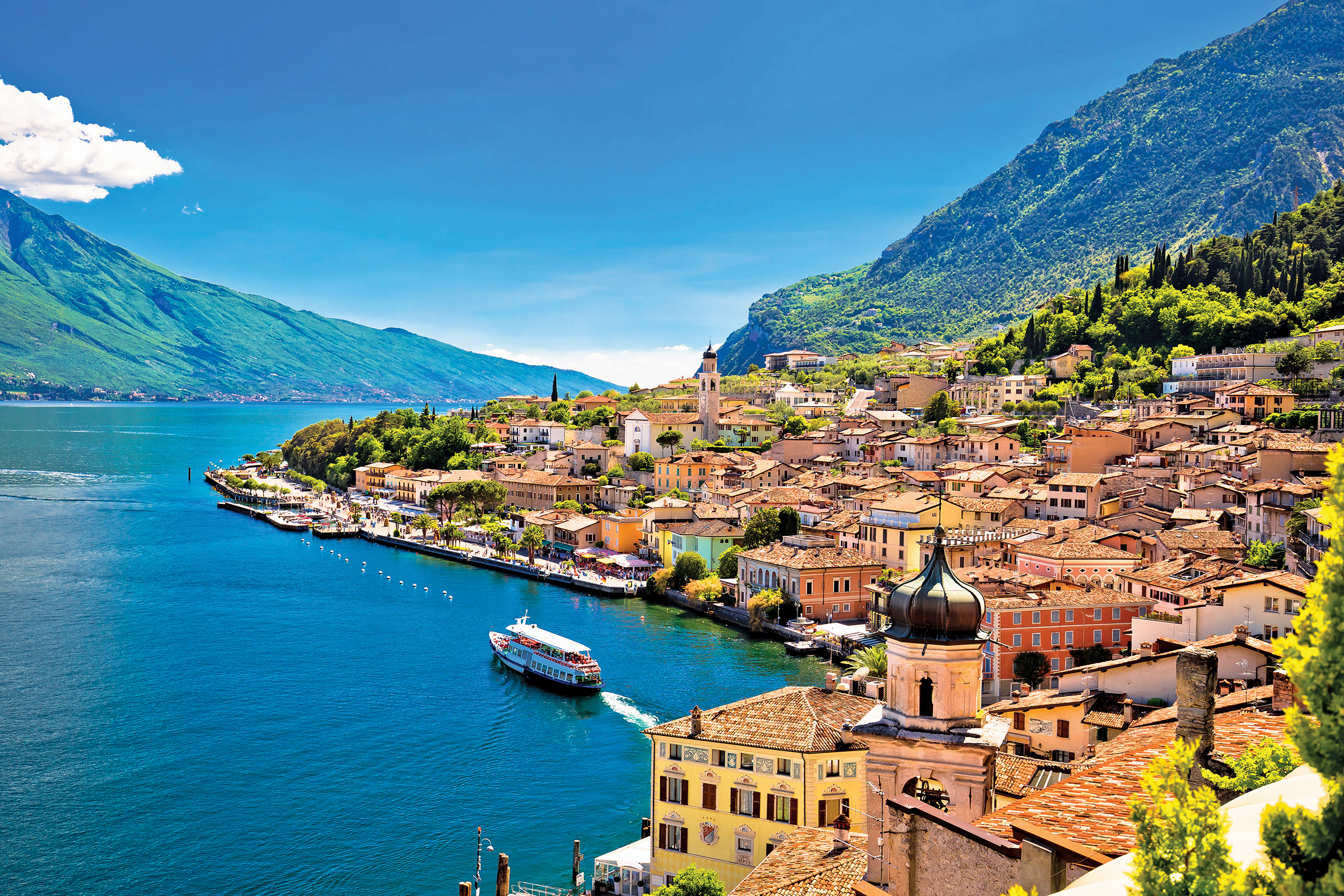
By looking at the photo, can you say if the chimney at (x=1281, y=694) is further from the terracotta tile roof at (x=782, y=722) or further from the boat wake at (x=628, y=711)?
the boat wake at (x=628, y=711)

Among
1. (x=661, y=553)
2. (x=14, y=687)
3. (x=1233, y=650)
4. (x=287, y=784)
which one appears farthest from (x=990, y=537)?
(x=14, y=687)

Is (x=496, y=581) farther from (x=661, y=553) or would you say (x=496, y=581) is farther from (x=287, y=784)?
(x=287, y=784)

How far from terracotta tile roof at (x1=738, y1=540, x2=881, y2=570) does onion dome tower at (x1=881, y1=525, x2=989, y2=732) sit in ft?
130

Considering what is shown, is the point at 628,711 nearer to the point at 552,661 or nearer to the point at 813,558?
the point at 552,661

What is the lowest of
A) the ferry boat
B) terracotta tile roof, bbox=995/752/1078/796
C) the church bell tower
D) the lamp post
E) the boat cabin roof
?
the lamp post

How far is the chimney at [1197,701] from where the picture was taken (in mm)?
10672

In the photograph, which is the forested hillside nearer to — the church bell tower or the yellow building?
the church bell tower

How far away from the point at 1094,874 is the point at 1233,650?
69.8 ft

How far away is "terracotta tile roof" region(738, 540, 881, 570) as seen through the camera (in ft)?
173

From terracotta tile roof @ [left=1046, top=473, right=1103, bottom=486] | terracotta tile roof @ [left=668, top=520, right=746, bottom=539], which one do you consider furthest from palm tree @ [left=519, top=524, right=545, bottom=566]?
terracotta tile roof @ [left=1046, top=473, right=1103, bottom=486]

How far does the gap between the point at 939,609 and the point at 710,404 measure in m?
94.7

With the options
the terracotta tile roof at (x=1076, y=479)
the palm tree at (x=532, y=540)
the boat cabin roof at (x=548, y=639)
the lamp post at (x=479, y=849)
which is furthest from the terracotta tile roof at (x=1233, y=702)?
the palm tree at (x=532, y=540)

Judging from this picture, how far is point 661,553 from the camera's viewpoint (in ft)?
221

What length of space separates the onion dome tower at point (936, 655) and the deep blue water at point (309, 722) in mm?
14907
